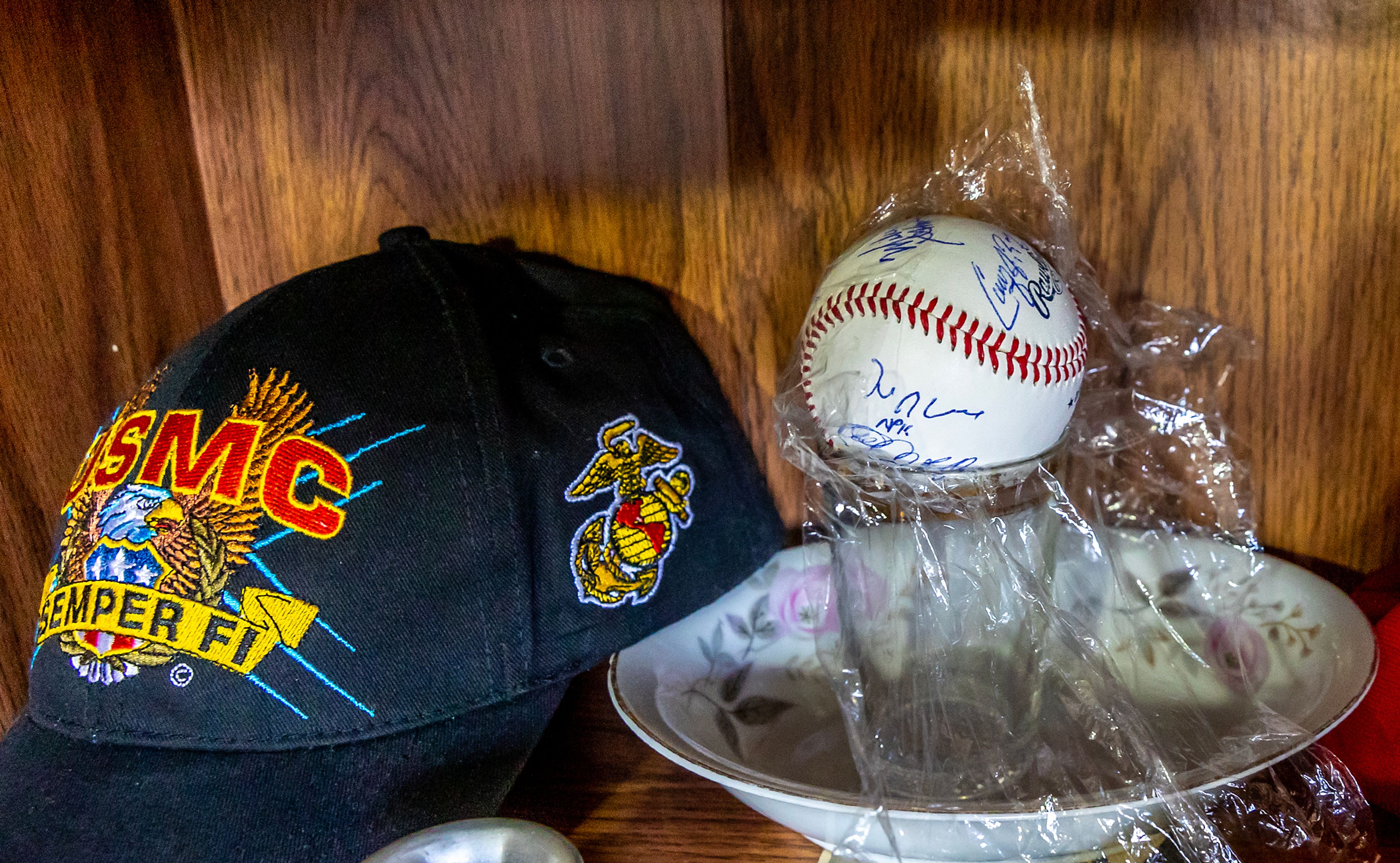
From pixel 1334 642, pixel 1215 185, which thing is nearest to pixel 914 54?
pixel 1215 185

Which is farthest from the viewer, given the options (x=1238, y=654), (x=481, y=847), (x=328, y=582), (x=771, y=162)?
(x=771, y=162)

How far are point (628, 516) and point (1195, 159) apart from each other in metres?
0.51

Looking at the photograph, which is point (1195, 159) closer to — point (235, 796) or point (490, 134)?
point (490, 134)

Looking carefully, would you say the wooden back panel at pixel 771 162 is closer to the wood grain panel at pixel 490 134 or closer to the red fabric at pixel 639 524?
the wood grain panel at pixel 490 134

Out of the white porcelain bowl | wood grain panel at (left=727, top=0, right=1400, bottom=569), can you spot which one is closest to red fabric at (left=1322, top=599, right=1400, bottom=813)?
the white porcelain bowl

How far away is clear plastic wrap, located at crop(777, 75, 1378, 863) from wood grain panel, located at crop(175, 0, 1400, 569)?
53 mm


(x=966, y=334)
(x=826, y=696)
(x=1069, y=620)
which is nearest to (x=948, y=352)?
(x=966, y=334)

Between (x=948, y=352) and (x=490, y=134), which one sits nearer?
(x=948, y=352)

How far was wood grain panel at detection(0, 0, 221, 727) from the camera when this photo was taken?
2.14 ft

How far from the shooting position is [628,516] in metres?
0.66
